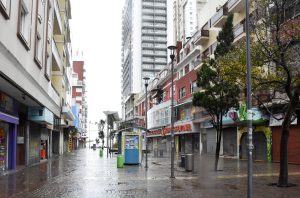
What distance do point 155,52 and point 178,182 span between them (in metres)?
142

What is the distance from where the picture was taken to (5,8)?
15.5 m

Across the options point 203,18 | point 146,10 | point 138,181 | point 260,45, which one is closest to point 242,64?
point 260,45

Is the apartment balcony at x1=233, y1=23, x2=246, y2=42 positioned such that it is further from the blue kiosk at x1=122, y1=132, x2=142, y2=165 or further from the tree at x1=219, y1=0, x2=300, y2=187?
the tree at x1=219, y1=0, x2=300, y2=187

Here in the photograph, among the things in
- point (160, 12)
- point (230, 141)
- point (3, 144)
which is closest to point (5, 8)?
point (3, 144)

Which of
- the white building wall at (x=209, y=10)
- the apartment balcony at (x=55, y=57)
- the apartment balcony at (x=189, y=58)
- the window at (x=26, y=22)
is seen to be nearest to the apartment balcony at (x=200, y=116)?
the apartment balcony at (x=189, y=58)

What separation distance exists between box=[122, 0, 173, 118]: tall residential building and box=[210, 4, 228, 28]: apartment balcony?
104m

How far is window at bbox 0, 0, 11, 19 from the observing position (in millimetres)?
15053

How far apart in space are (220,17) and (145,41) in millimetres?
116301

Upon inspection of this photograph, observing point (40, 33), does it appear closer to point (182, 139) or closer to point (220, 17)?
point (220, 17)

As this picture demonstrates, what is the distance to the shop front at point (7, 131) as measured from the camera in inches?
806

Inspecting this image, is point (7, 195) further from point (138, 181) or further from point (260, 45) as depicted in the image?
point (260, 45)

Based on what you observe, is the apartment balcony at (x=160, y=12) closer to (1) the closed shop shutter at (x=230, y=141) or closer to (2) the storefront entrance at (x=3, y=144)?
(1) the closed shop shutter at (x=230, y=141)

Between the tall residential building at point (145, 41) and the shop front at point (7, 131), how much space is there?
125 m

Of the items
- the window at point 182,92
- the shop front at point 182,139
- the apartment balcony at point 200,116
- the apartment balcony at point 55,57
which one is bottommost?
the shop front at point 182,139
